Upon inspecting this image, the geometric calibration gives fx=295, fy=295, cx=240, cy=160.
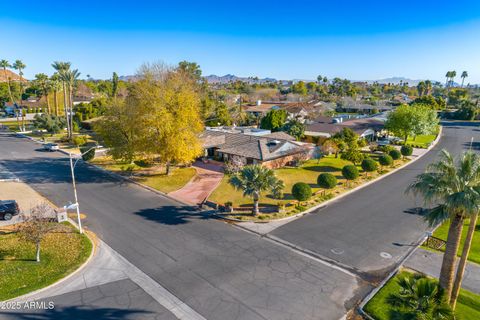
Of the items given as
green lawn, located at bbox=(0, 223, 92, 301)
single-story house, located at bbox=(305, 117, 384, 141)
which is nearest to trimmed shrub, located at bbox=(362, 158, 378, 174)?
single-story house, located at bbox=(305, 117, 384, 141)

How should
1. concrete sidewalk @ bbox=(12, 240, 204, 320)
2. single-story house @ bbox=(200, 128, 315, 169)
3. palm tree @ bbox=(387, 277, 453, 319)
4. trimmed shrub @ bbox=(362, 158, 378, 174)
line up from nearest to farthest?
palm tree @ bbox=(387, 277, 453, 319) → concrete sidewalk @ bbox=(12, 240, 204, 320) → trimmed shrub @ bbox=(362, 158, 378, 174) → single-story house @ bbox=(200, 128, 315, 169)

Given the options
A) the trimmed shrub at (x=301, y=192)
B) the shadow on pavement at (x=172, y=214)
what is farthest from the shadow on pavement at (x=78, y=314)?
the trimmed shrub at (x=301, y=192)

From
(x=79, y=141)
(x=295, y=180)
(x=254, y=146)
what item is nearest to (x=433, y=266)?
(x=295, y=180)

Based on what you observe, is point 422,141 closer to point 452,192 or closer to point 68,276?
point 452,192

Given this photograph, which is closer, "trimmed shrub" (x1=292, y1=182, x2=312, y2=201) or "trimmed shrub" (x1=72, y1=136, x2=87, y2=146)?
"trimmed shrub" (x1=292, y1=182, x2=312, y2=201)

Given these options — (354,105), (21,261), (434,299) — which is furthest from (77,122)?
(354,105)

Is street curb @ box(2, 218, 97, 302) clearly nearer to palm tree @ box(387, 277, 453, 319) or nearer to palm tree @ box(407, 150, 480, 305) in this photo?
palm tree @ box(387, 277, 453, 319)

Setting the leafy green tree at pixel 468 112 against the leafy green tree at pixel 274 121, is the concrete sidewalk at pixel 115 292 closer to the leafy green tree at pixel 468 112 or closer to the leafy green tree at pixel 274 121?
the leafy green tree at pixel 274 121
